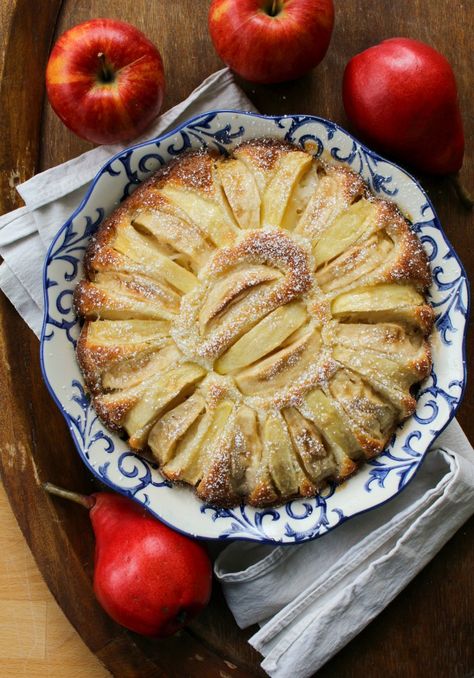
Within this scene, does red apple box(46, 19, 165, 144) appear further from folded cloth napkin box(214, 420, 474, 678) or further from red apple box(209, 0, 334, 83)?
folded cloth napkin box(214, 420, 474, 678)

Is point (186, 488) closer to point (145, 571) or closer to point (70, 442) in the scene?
point (145, 571)

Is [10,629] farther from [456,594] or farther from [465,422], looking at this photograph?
[465,422]

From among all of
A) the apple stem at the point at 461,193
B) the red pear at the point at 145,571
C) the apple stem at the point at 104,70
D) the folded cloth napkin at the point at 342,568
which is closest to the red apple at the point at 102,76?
the apple stem at the point at 104,70

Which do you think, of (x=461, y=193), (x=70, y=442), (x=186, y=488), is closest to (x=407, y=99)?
(x=461, y=193)

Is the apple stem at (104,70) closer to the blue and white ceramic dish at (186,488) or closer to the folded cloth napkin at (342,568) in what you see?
the blue and white ceramic dish at (186,488)

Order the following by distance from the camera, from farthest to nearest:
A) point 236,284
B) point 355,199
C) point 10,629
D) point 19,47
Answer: point 10,629 < point 19,47 < point 355,199 < point 236,284

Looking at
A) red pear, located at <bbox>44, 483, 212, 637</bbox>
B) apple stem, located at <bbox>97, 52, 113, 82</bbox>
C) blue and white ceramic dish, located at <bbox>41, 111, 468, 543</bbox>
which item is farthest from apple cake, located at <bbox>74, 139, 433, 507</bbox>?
apple stem, located at <bbox>97, 52, 113, 82</bbox>

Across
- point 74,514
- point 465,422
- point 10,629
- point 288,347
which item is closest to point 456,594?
point 465,422
